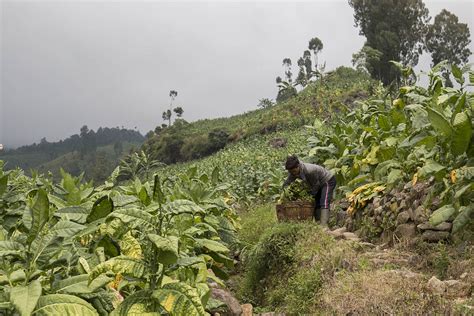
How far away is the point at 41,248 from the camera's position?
1.95 m

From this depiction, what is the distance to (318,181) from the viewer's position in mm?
6594

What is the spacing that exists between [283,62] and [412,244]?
264 ft

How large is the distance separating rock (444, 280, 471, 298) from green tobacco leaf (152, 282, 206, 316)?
206 cm

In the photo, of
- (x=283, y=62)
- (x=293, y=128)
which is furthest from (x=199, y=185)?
(x=283, y=62)

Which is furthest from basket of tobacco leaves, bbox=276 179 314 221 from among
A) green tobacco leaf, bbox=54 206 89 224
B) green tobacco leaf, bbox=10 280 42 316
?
green tobacco leaf, bbox=10 280 42 316

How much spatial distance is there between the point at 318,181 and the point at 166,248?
4741 millimetres

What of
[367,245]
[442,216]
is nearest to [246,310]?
[367,245]

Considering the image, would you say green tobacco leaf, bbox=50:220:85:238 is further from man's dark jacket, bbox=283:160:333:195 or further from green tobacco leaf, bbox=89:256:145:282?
man's dark jacket, bbox=283:160:333:195

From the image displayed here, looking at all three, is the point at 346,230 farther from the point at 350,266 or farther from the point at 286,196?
the point at 350,266

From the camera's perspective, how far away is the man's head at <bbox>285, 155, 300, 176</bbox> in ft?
21.0

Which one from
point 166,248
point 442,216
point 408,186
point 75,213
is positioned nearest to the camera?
point 166,248

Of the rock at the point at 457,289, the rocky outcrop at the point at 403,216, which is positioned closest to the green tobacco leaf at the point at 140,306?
the rock at the point at 457,289

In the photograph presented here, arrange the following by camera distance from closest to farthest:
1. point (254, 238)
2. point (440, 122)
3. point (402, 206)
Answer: point (440, 122) < point (402, 206) < point (254, 238)

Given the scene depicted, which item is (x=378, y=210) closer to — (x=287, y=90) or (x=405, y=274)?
(x=405, y=274)
